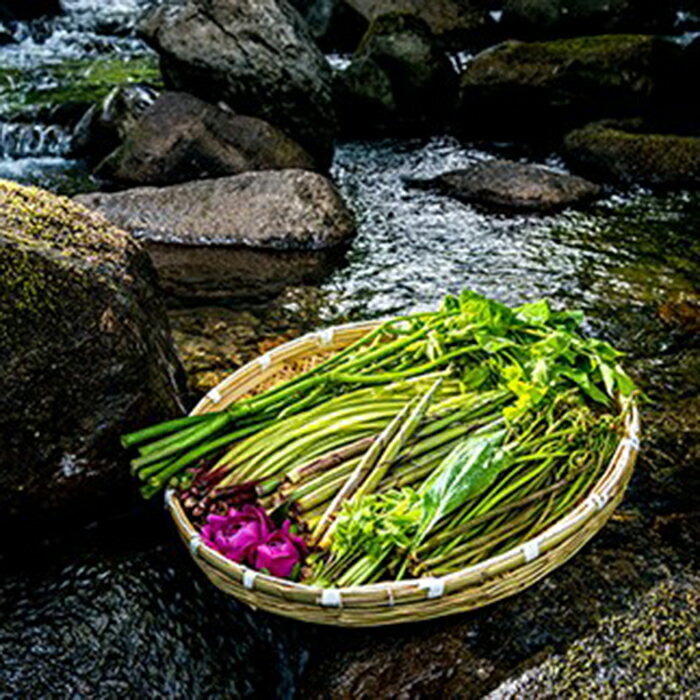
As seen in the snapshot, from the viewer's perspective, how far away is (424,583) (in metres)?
2.88

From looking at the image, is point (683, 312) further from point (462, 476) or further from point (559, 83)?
point (559, 83)

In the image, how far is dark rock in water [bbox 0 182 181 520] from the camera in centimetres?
329

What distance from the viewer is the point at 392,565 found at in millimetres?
3029

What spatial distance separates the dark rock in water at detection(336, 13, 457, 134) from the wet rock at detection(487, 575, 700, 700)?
416 inches

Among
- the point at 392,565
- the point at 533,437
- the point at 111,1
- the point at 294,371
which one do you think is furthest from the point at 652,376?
the point at 111,1

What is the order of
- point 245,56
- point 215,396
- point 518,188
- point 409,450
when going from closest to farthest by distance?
point 409,450, point 215,396, point 518,188, point 245,56

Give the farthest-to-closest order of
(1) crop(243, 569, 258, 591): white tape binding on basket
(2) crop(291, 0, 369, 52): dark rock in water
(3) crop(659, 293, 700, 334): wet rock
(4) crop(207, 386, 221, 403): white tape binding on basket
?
(2) crop(291, 0, 369, 52): dark rock in water, (3) crop(659, 293, 700, 334): wet rock, (4) crop(207, 386, 221, 403): white tape binding on basket, (1) crop(243, 569, 258, 591): white tape binding on basket

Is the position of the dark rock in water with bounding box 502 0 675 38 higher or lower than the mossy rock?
higher

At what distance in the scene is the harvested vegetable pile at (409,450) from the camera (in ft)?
10.1

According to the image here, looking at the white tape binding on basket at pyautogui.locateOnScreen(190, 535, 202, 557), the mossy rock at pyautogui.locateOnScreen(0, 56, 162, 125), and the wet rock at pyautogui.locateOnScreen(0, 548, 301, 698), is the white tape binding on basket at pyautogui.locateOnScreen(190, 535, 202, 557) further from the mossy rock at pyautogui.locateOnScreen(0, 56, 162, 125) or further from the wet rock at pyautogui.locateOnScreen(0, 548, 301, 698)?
the mossy rock at pyautogui.locateOnScreen(0, 56, 162, 125)

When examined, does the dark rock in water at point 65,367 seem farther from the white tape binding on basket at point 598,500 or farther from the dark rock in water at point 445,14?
the dark rock in water at point 445,14

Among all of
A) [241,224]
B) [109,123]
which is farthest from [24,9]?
[241,224]

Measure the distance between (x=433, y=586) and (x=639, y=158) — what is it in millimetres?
8504

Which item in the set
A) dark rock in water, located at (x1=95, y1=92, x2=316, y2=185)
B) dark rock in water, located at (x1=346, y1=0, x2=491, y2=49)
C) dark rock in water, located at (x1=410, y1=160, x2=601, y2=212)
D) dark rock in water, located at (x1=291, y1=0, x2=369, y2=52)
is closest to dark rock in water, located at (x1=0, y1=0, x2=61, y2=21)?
dark rock in water, located at (x1=291, y1=0, x2=369, y2=52)
